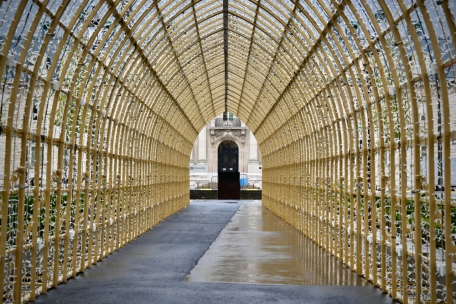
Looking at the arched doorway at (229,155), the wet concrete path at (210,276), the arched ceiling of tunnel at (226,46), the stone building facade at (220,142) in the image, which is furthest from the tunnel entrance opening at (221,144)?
the wet concrete path at (210,276)

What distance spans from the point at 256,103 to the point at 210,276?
19965 millimetres

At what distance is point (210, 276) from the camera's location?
13531mm

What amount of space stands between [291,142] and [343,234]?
11.1 metres

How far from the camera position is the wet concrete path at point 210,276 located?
11.4 m

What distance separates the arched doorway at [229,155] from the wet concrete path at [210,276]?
1843 inches

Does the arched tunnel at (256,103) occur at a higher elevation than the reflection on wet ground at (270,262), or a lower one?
higher

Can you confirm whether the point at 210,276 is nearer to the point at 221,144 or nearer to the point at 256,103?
the point at 256,103

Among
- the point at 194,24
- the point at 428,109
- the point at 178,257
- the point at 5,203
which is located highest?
the point at 194,24

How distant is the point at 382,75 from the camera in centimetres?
1184

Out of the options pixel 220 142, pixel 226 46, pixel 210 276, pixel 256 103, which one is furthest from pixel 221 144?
pixel 210 276

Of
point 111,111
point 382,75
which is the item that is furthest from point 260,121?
point 382,75

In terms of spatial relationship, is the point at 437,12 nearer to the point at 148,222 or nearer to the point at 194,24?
Answer: the point at 194,24

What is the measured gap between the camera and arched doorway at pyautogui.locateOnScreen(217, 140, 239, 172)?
68.6 metres

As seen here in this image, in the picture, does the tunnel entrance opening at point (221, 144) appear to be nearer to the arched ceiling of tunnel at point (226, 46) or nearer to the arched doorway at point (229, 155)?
the arched doorway at point (229, 155)
